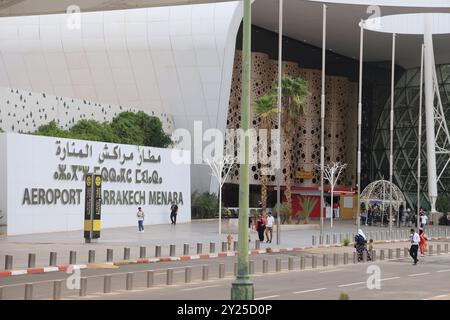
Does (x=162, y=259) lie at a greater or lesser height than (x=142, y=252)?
lesser

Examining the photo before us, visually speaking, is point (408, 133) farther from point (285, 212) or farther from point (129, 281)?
point (129, 281)

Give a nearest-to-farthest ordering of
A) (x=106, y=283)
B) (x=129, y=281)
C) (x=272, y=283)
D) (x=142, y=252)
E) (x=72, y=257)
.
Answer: (x=106, y=283) → (x=129, y=281) → (x=272, y=283) → (x=72, y=257) → (x=142, y=252)

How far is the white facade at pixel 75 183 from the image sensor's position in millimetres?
44688

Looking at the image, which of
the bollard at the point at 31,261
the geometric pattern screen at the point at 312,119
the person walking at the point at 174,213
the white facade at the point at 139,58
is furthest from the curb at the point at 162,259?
the geometric pattern screen at the point at 312,119

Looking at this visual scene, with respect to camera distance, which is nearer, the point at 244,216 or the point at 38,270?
the point at 244,216

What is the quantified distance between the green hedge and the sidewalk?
6059 mm

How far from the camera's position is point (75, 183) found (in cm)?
4938

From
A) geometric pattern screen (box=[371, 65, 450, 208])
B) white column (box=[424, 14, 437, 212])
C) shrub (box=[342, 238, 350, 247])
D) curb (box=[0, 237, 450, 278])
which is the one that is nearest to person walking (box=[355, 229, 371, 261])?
curb (box=[0, 237, 450, 278])

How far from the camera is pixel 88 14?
66.8m

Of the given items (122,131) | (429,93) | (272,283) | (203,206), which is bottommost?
(272,283)

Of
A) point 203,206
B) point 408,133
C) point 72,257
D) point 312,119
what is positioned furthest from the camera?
point 408,133

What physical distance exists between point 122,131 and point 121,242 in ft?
63.7

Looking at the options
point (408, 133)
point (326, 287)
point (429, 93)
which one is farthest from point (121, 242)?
point (408, 133)

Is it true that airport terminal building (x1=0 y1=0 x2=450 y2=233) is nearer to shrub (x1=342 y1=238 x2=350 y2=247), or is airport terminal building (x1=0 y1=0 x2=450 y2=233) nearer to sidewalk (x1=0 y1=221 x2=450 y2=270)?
sidewalk (x1=0 y1=221 x2=450 y2=270)
